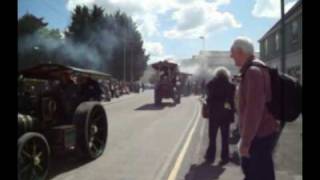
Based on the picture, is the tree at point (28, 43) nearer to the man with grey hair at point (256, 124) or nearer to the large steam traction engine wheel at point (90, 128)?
the large steam traction engine wheel at point (90, 128)

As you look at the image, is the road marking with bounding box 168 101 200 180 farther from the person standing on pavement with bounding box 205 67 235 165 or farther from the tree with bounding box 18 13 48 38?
the tree with bounding box 18 13 48 38

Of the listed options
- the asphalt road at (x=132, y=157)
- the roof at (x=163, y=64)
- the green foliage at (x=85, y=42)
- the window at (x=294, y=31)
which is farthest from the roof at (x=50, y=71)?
the window at (x=294, y=31)

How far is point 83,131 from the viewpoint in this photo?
1039cm

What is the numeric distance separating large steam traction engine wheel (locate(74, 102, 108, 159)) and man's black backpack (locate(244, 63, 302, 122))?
587 cm

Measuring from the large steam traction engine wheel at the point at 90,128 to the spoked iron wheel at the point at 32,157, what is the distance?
179 cm

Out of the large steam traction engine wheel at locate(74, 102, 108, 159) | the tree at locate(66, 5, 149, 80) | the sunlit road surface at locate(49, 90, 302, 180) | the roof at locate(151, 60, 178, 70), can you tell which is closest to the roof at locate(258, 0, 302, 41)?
the roof at locate(151, 60, 178, 70)

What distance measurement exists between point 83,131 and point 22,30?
17199 mm

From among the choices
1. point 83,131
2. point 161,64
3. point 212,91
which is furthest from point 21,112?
point 161,64

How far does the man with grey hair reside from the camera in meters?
4.88

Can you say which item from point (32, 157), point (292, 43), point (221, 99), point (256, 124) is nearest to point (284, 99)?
point (256, 124)

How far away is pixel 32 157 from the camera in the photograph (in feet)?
27.1

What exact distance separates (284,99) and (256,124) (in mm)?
362
